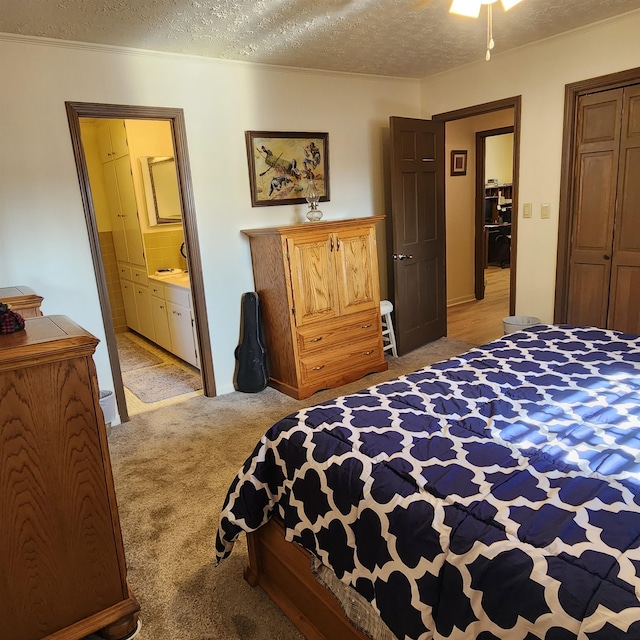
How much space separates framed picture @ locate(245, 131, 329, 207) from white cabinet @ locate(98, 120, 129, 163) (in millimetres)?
1872

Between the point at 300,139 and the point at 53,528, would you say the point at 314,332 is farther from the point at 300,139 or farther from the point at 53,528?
the point at 53,528

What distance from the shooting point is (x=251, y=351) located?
3.78m

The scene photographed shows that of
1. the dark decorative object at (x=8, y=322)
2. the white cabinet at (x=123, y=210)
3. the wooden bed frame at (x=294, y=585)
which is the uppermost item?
the white cabinet at (x=123, y=210)

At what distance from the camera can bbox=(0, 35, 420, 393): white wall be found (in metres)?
2.87

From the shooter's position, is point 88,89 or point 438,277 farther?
point 438,277

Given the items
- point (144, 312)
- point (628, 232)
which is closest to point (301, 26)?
point (628, 232)

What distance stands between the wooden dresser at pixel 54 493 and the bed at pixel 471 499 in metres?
0.43

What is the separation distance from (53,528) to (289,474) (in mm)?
733

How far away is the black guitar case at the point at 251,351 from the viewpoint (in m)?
3.77

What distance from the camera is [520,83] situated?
12.3 ft

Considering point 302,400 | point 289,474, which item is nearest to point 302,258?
point 302,400

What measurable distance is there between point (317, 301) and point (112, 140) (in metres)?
3.21

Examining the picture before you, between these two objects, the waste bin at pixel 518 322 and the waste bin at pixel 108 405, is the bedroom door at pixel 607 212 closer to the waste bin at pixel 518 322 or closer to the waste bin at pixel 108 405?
the waste bin at pixel 518 322

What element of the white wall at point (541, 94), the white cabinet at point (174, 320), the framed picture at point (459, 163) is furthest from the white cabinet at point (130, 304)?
the framed picture at point (459, 163)
